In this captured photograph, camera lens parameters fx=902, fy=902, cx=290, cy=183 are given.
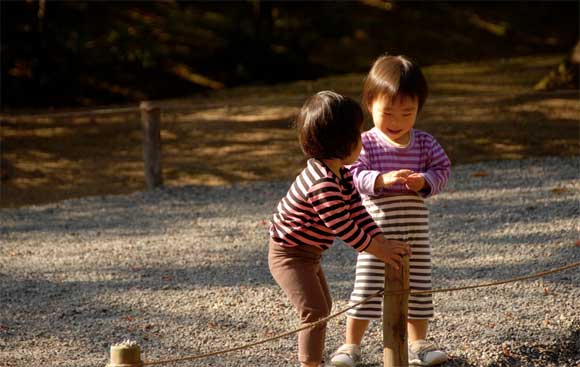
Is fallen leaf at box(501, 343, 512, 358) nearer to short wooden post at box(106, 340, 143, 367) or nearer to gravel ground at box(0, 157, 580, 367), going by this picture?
gravel ground at box(0, 157, 580, 367)

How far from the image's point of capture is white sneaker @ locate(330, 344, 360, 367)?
149 inches

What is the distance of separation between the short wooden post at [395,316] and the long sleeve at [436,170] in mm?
413

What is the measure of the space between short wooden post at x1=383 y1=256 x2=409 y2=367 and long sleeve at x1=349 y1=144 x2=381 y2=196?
364 millimetres

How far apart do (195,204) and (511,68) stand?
17.8ft

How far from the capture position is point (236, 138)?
31.5 feet

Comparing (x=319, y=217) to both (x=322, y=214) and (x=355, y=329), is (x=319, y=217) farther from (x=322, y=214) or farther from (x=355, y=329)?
(x=355, y=329)

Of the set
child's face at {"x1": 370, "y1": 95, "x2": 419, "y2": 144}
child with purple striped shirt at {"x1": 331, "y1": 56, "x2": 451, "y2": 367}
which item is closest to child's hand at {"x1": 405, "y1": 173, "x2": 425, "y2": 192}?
child with purple striped shirt at {"x1": 331, "y1": 56, "x2": 451, "y2": 367}

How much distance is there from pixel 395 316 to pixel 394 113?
0.80 metres

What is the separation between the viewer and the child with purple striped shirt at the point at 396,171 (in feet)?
11.7

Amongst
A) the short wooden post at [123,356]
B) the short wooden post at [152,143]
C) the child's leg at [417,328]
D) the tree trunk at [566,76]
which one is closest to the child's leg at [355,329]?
the child's leg at [417,328]

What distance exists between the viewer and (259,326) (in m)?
4.71

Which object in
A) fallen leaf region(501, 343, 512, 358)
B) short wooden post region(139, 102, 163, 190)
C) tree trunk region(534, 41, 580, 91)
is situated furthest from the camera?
tree trunk region(534, 41, 580, 91)

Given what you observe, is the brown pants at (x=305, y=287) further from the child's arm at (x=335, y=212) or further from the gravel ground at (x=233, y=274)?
the gravel ground at (x=233, y=274)

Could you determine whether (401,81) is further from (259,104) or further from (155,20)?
(155,20)
